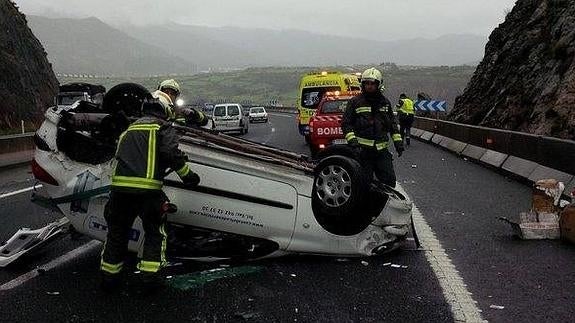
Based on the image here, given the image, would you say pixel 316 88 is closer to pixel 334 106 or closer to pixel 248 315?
pixel 334 106

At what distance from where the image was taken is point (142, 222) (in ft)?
15.9

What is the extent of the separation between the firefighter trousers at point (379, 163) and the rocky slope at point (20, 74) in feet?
62.6

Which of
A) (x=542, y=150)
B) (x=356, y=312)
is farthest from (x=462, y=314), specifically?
(x=542, y=150)

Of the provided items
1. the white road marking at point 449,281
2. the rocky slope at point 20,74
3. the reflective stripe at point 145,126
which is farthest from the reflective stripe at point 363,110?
the rocky slope at point 20,74

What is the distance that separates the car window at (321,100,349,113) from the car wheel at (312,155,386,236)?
9.38 m

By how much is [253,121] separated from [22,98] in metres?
20.7

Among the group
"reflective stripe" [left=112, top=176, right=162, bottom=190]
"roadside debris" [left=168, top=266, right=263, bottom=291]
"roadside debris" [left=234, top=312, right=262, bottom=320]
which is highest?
"reflective stripe" [left=112, top=176, right=162, bottom=190]

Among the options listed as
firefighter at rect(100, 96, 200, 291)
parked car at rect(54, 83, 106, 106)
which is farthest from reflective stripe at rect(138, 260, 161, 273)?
parked car at rect(54, 83, 106, 106)

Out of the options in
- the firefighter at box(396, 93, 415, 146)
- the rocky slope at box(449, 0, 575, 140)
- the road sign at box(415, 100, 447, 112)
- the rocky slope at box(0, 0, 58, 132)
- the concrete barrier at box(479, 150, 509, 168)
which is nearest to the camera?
the concrete barrier at box(479, 150, 509, 168)

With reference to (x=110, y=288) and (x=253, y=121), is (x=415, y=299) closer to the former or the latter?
(x=110, y=288)

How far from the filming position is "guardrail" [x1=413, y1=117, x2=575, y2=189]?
→ 9562mm

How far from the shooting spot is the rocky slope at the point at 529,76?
13961 millimetres

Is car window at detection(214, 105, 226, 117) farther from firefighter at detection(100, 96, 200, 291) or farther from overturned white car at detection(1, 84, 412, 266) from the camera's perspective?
firefighter at detection(100, 96, 200, 291)

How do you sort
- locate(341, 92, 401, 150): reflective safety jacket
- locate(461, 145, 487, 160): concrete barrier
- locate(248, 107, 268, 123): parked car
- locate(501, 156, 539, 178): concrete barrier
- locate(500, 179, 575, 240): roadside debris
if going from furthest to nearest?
locate(248, 107, 268, 123): parked car → locate(461, 145, 487, 160): concrete barrier → locate(501, 156, 539, 178): concrete barrier → locate(341, 92, 401, 150): reflective safety jacket → locate(500, 179, 575, 240): roadside debris
